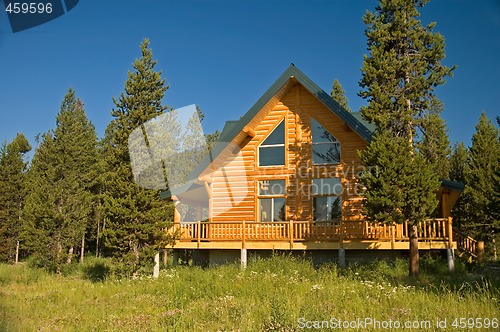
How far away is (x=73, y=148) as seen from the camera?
109 feet

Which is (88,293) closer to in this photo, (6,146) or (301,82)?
(301,82)

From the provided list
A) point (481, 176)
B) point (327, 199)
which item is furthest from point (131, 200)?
point (481, 176)

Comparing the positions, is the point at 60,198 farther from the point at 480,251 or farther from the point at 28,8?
the point at 28,8

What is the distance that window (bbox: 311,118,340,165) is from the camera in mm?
18094

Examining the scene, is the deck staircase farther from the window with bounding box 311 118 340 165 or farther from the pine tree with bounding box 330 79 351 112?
the pine tree with bounding box 330 79 351 112

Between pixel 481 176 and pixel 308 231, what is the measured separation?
47.8 feet

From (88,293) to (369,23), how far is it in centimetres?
1313

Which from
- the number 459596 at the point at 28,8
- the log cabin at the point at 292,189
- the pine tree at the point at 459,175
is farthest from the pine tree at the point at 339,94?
the number 459596 at the point at 28,8

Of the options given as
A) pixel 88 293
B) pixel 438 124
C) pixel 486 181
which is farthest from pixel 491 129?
pixel 88 293

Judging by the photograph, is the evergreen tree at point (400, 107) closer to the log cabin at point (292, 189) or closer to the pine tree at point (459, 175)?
the log cabin at point (292, 189)

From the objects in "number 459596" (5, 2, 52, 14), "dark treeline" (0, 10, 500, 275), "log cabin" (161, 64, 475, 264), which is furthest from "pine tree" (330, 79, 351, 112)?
"number 459596" (5, 2, 52, 14)

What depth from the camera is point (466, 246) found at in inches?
727

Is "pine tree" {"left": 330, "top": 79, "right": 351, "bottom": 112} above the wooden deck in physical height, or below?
above

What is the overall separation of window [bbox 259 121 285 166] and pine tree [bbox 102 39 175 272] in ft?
14.7
